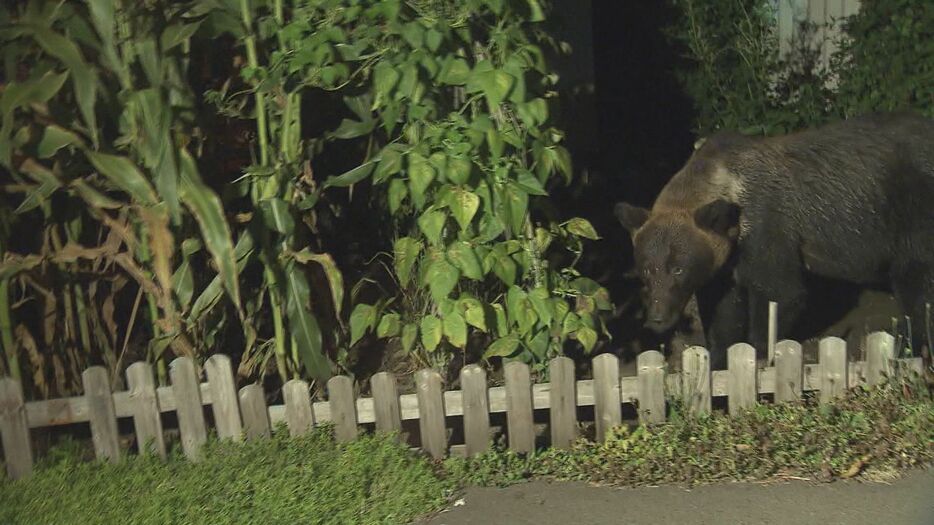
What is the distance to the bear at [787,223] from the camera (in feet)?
19.6

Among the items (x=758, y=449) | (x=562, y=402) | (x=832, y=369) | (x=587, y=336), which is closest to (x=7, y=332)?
(x=562, y=402)

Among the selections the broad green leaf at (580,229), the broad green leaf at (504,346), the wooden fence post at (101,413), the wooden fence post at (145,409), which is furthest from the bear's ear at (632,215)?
the wooden fence post at (101,413)

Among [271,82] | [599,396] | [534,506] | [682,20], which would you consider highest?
[682,20]

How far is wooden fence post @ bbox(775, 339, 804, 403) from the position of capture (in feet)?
16.4

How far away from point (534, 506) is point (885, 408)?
178cm

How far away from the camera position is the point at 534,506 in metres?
4.53

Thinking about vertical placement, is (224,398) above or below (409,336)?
below

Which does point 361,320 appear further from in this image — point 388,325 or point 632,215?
point 632,215

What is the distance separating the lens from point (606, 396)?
16.2 feet

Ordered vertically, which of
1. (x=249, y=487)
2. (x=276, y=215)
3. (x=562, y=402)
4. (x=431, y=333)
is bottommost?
(x=249, y=487)

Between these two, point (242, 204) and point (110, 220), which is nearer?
point (110, 220)

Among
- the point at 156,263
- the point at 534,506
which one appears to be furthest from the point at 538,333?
the point at 156,263

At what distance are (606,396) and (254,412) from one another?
1668 mm

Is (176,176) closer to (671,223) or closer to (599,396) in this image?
(599,396)
